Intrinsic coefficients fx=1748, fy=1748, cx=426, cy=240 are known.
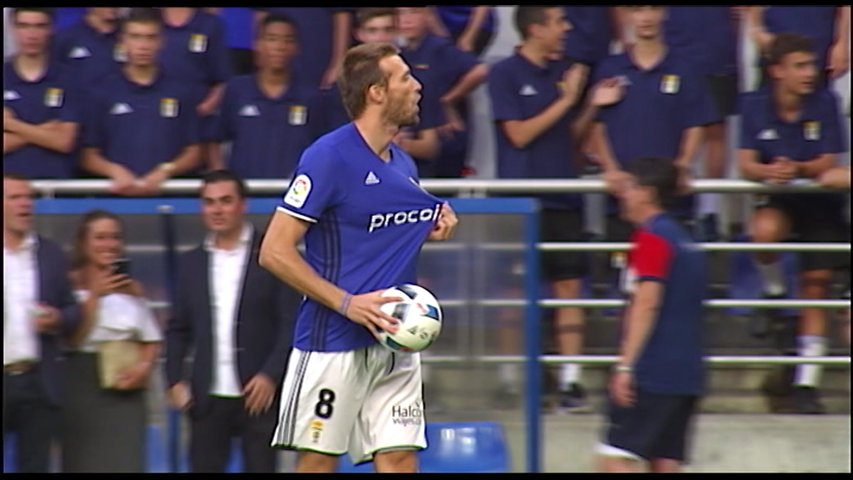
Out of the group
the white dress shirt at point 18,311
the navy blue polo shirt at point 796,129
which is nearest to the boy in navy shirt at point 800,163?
the navy blue polo shirt at point 796,129

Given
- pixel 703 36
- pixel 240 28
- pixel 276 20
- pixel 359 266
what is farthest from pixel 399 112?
pixel 240 28

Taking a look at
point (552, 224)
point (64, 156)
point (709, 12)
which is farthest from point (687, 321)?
point (64, 156)

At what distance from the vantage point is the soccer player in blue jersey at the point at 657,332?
7699 millimetres

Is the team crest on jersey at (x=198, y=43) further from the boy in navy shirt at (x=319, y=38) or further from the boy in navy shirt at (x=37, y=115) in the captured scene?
the boy in navy shirt at (x=37, y=115)

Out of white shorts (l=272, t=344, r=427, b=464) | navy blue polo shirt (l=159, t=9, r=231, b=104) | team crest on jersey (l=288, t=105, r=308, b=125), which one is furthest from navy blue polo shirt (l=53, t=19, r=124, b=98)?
white shorts (l=272, t=344, r=427, b=464)

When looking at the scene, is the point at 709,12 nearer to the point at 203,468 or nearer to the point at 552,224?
the point at 552,224

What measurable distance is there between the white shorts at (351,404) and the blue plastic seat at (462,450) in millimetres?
1893

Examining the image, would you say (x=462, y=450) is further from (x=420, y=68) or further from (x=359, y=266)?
(x=359, y=266)

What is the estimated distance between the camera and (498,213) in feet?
28.9

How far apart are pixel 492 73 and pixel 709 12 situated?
1.31 m

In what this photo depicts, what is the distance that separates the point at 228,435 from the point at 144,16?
2488mm

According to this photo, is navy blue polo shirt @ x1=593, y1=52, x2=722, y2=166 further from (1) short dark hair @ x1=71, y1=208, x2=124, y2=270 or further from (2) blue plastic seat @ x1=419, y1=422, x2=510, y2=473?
(1) short dark hair @ x1=71, y1=208, x2=124, y2=270

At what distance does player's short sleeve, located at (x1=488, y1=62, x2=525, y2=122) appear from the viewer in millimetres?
9500

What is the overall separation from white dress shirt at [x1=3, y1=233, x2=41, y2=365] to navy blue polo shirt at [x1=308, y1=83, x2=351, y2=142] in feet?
5.92
